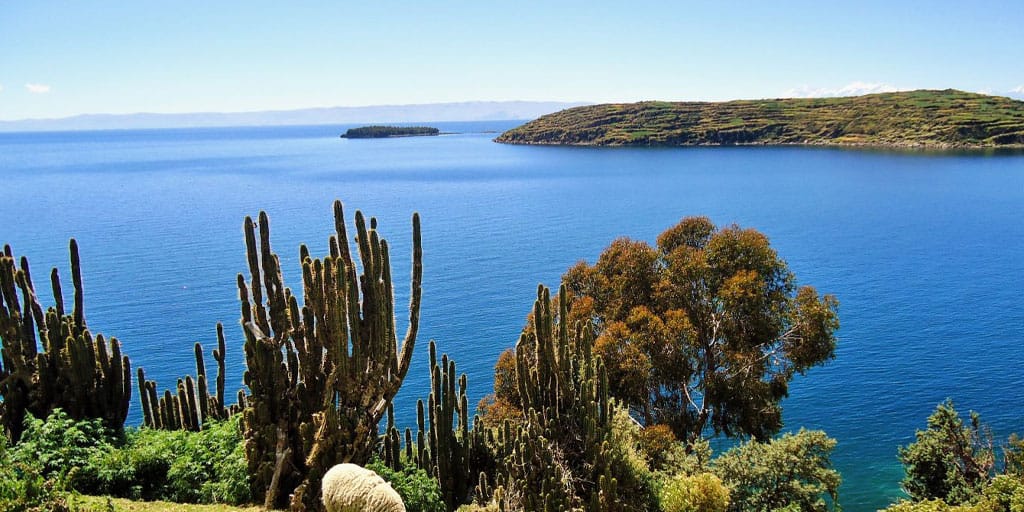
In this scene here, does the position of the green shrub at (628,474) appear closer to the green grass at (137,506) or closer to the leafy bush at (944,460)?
the green grass at (137,506)

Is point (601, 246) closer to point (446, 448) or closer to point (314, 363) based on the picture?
point (446, 448)

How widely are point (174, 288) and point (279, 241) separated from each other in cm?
1719

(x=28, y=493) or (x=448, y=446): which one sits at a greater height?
(x=28, y=493)

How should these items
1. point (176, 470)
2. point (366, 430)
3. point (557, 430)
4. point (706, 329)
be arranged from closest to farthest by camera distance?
→ 1. point (176, 470)
2. point (366, 430)
3. point (557, 430)
4. point (706, 329)

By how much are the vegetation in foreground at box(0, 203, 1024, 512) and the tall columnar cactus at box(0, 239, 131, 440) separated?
0.15ft

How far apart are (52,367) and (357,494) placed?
1323 centimetres

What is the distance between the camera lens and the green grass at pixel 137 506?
1322 centimetres

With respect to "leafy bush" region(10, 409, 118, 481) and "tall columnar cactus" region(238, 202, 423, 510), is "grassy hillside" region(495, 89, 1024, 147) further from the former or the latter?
"leafy bush" region(10, 409, 118, 481)

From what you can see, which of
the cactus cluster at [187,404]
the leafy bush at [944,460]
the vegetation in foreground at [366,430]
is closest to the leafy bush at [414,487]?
the vegetation in foreground at [366,430]

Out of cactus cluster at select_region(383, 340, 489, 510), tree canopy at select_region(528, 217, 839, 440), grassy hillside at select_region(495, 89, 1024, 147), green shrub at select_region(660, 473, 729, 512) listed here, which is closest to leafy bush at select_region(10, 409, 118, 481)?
cactus cluster at select_region(383, 340, 489, 510)

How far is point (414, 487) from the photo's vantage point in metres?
17.3

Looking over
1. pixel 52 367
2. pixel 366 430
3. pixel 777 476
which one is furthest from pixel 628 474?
pixel 52 367

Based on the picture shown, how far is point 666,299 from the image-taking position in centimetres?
2623

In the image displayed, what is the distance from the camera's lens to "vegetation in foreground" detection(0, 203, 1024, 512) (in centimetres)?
1669
